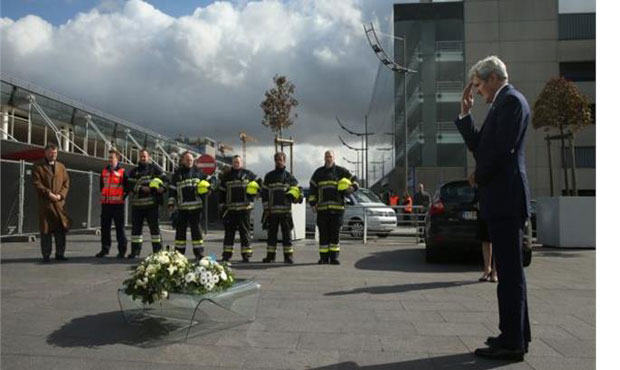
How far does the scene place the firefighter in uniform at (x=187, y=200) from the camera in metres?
9.61

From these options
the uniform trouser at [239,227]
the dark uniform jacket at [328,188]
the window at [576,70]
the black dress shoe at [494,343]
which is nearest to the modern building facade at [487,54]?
the window at [576,70]

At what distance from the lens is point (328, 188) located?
381 inches

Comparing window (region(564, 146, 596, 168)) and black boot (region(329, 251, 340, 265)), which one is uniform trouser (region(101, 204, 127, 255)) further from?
window (region(564, 146, 596, 168))

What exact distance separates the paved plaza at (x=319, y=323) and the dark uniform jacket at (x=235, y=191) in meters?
1.37

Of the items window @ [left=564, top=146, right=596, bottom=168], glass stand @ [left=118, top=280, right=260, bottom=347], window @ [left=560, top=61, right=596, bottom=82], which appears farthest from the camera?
window @ [left=560, top=61, right=596, bottom=82]

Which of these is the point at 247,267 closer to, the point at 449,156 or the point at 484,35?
the point at 449,156

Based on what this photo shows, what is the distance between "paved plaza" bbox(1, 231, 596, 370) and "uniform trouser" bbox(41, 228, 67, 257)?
2.01 feet

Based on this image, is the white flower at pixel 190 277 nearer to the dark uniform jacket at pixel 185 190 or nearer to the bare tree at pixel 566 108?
the dark uniform jacket at pixel 185 190

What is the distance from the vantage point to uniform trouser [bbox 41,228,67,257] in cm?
932

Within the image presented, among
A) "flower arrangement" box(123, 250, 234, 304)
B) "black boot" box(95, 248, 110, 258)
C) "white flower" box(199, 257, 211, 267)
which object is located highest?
"white flower" box(199, 257, 211, 267)

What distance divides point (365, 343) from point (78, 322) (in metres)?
2.70

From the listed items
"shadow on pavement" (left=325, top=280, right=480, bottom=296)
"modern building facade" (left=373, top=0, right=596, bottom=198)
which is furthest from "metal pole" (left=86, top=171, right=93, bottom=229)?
"modern building facade" (left=373, top=0, right=596, bottom=198)

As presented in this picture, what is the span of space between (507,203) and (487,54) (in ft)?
124
